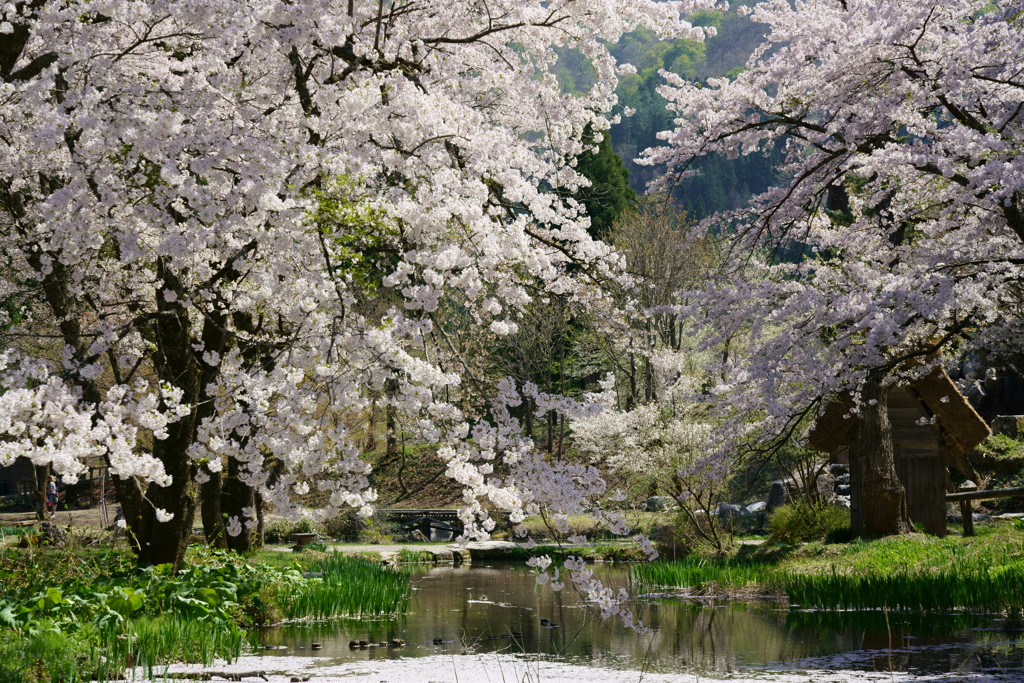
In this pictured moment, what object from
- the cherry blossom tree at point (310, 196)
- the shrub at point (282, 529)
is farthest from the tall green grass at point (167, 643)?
the shrub at point (282, 529)

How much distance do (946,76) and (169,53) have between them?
7.90 m

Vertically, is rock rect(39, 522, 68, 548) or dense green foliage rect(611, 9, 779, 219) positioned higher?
dense green foliage rect(611, 9, 779, 219)

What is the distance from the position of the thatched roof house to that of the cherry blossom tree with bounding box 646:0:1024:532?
11.2 feet

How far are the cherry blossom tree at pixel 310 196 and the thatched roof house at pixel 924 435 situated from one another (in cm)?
1192

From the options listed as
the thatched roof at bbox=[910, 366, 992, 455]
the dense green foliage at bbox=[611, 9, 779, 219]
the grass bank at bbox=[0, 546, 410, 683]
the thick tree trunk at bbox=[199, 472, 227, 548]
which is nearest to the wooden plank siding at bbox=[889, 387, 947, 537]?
the thatched roof at bbox=[910, 366, 992, 455]

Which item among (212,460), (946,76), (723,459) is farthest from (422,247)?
(723,459)

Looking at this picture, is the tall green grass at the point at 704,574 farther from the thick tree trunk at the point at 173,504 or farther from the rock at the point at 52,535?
the rock at the point at 52,535

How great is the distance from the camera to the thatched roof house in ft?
60.5

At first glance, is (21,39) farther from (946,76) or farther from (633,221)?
(633,221)

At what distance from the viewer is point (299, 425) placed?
7.38 metres

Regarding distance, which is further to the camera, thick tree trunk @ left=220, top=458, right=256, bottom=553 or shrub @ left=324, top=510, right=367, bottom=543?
shrub @ left=324, top=510, right=367, bottom=543

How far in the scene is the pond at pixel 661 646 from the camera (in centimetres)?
858

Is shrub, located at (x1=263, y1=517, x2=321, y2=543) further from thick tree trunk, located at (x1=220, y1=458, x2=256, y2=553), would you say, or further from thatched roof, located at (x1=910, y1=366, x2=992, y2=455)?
thatched roof, located at (x1=910, y1=366, x2=992, y2=455)

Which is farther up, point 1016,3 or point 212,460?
point 1016,3
